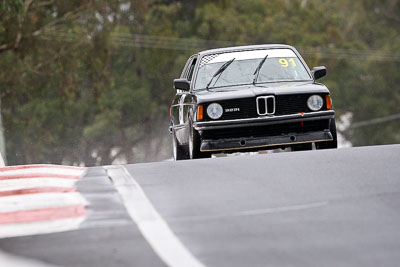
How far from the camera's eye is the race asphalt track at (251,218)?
5047 millimetres

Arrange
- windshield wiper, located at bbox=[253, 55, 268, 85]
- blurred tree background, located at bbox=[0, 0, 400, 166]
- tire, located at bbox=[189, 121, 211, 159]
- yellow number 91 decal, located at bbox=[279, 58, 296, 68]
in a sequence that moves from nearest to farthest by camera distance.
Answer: tire, located at bbox=[189, 121, 211, 159] → windshield wiper, located at bbox=[253, 55, 268, 85] → yellow number 91 decal, located at bbox=[279, 58, 296, 68] → blurred tree background, located at bbox=[0, 0, 400, 166]

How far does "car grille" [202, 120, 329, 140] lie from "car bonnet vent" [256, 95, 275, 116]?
17cm

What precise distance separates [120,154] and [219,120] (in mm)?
37714

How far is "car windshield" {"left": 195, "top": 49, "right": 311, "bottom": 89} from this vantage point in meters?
12.3

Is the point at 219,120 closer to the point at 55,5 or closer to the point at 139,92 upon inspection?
the point at 55,5

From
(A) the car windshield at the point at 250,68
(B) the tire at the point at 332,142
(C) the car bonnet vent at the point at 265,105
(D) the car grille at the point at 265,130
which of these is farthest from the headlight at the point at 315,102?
(A) the car windshield at the point at 250,68

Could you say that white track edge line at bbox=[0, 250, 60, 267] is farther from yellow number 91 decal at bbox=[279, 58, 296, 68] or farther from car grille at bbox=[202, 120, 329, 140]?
yellow number 91 decal at bbox=[279, 58, 296, 68]

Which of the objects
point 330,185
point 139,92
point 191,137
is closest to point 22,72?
point 139,92

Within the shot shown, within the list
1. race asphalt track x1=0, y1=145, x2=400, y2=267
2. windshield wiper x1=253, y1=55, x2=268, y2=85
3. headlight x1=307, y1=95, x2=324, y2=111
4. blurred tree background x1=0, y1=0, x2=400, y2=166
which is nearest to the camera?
race asphalt track x1=0, y1=145, x2=400, y2=267

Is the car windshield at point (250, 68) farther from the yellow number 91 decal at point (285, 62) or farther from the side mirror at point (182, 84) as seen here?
the side mirror at point (182, 84)

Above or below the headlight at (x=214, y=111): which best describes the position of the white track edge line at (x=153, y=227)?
above

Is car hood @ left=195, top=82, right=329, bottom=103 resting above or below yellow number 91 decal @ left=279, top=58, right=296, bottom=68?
below

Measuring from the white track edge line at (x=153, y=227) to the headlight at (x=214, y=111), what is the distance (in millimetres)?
3438

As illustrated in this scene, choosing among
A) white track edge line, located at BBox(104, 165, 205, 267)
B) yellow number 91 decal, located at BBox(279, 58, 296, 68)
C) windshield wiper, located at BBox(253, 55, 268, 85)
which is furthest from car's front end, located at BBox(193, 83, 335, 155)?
white track edge line, located at BBox(104, 165, 205, 267)
